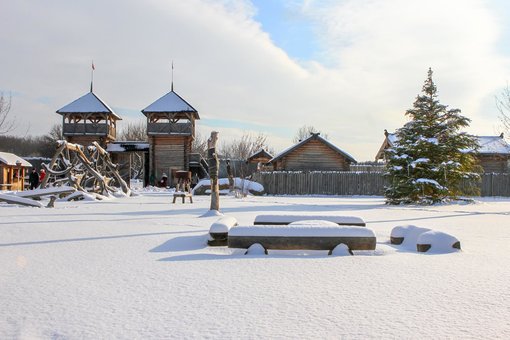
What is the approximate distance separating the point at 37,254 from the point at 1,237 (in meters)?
2.02

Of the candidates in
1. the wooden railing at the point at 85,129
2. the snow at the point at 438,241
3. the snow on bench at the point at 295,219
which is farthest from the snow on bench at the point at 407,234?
the wooden railing at the point at 85,129

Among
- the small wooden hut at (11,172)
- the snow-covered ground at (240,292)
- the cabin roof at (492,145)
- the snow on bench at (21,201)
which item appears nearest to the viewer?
the snow-covered ground at (240,292)

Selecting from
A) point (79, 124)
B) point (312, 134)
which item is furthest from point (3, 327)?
point (79, 124)

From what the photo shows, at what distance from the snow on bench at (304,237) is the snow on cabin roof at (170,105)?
34965 millimetres

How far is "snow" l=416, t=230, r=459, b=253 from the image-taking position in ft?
20.4

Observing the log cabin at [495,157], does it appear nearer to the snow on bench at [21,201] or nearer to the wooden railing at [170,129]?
the wooden railing at [170,129]

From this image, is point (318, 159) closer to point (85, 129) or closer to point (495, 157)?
point (495, 157)

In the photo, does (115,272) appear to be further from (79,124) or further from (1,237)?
(79,124)

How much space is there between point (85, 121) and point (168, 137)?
8521 mm

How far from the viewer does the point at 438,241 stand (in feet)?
20.4

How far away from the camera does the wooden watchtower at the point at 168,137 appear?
3988 centimetres

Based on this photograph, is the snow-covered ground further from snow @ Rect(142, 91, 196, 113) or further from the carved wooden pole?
snow @ Rect(142, 91, 196, 113)

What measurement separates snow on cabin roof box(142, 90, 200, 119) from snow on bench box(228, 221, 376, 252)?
34965 mm

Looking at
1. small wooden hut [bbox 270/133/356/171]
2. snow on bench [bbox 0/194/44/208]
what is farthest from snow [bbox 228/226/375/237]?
small wooden hut [bbox 270/133/356/171]
